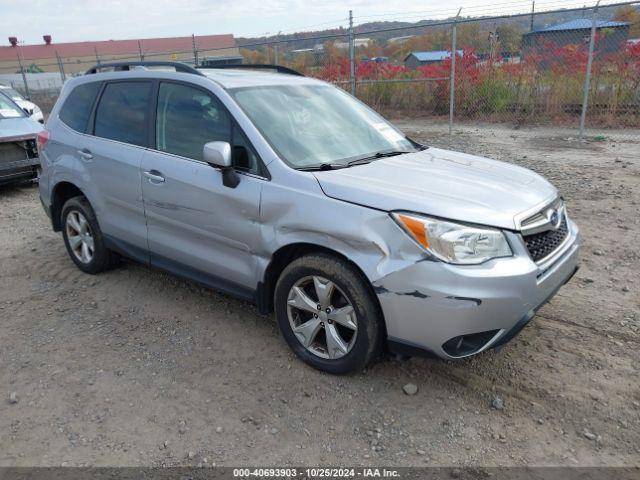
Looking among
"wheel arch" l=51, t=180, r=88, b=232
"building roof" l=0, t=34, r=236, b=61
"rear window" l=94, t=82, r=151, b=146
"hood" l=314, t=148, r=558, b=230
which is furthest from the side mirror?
"building roof" l=0, t=34, r=236, b=61


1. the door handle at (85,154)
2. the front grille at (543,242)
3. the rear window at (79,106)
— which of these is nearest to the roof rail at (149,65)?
the rear window at (79,106)

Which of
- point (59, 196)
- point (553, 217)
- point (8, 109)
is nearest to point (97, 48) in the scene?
point (8, 109)

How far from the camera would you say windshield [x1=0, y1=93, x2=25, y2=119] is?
8.73m

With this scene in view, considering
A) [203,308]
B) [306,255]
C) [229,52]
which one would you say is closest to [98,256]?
[203,308]

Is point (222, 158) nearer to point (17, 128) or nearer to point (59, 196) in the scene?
point (59, 196)

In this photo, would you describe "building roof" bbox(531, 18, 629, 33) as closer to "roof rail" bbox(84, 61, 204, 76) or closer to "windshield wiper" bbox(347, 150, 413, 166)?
"windshield wiper" bbox(347, 150, 413, 166)

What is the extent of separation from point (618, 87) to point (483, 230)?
35.5 ft

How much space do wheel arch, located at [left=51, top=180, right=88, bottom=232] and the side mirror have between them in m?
2.09

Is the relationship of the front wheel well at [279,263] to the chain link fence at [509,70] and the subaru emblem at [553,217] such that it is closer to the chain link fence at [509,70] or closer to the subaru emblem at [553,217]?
the subaru emblem at [553,217]

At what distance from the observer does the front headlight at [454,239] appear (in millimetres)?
2729

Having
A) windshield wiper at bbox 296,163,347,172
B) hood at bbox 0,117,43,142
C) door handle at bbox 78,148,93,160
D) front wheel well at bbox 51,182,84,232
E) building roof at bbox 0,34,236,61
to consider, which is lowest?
front wheel well at bbox 51,182,84,232

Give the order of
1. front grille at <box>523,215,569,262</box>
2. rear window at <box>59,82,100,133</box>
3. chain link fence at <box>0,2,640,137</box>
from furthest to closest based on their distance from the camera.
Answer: chain link fence at <box>0,2,640,137</box> < rear window at <box>59,82,100,133</box> < front grille at <box>523,215,569,262</box>

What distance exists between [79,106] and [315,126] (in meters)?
2.38

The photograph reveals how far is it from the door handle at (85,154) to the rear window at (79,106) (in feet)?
0.66
